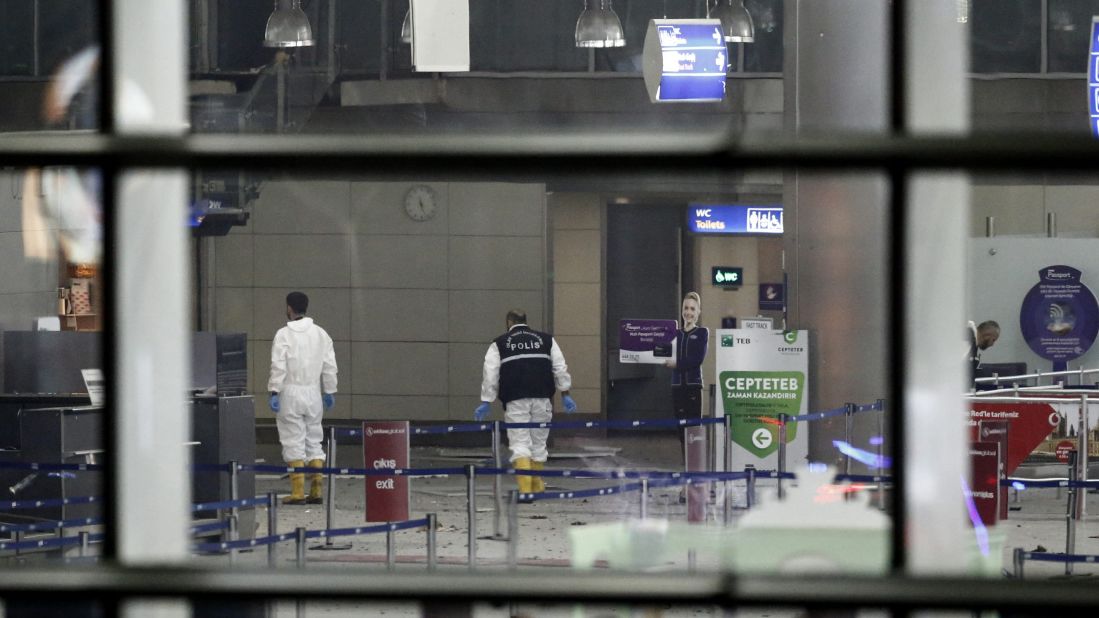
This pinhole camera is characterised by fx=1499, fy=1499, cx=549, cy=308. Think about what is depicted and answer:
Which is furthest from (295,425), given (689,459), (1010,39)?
(1010,39)

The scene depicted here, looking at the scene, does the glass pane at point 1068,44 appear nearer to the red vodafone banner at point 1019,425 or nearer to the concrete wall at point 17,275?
the red vodafone banner at point 1019,425

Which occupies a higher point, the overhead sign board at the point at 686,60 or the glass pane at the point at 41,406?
the overhead sign board at the point at 686,60

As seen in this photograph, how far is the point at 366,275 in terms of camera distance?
61.8 ft

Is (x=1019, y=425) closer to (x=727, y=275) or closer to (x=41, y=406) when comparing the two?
(x=41, y=406)

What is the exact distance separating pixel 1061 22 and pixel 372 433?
11417 mm

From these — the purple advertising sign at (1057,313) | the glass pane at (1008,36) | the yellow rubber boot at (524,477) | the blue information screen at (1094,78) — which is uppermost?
the glass pane at (1008,36)

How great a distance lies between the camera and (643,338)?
1744cm

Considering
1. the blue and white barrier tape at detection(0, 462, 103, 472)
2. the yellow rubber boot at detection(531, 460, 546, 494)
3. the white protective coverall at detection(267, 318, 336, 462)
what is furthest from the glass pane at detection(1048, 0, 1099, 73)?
the blue and white barrier tape at detection(0, 462, 103, 472)

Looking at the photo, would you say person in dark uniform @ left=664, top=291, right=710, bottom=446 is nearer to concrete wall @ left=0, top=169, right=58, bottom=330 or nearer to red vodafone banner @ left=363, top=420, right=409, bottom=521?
red vodafone banner @ left=363, top=420, right=409, bottom=521

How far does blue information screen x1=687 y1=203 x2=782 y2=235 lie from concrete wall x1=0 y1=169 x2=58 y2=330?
7.79m

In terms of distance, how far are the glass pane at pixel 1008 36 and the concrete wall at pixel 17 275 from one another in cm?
1114

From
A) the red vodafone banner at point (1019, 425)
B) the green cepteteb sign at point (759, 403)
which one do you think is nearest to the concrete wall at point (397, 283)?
the green cepteteb sign at point (759, 403)

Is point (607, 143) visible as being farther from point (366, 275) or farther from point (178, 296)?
point (366, 275)

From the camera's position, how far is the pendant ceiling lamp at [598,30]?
629 inches
